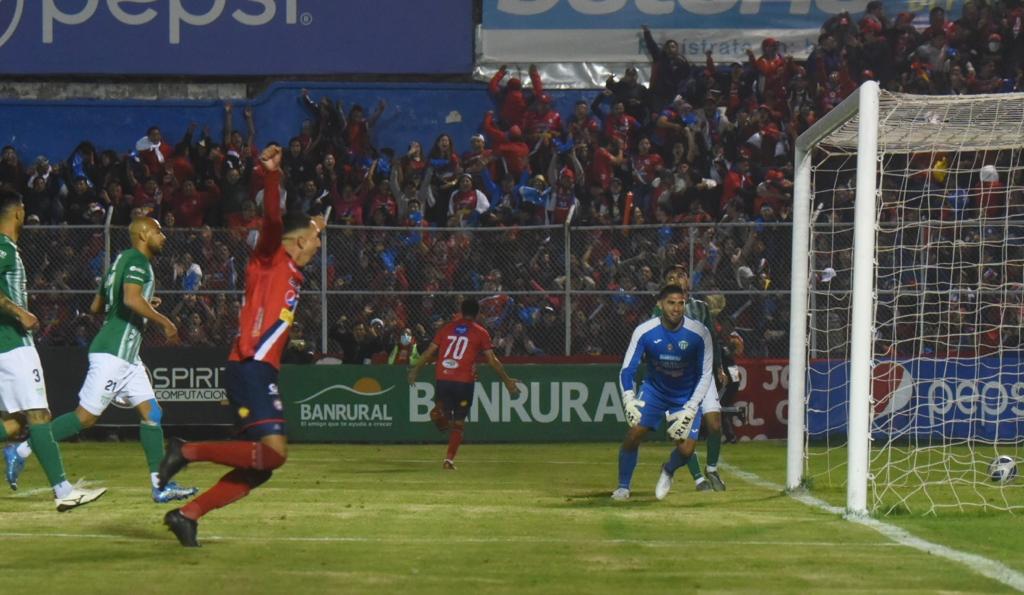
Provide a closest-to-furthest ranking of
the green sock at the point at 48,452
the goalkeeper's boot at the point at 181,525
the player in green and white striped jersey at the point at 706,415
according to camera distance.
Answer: the goalkeeper's boot at the point at 181,525 → the green sock at the point at 48,452 → the player in green and white striped jersey at the point at 706,415

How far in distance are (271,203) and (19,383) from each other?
445 centimetres

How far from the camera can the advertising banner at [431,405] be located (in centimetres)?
2116

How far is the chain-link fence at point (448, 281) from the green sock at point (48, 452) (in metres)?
9.28

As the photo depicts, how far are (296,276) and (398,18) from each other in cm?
2085

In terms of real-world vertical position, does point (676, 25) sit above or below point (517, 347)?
above

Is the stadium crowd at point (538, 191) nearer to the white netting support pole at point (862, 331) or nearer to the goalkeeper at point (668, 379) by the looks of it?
the goalkeeper at point (668, 379)

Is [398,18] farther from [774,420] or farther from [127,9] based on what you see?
[774,420]

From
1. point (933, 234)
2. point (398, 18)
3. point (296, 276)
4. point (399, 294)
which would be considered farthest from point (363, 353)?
point (296, 276)

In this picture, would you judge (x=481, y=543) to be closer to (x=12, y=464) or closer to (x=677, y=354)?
(x=677, y=354)

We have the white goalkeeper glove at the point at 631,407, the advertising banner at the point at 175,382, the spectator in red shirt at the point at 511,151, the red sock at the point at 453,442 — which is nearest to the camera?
the white goalkeeper glove at the point at 631,407

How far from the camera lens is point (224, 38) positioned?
29.1 meters

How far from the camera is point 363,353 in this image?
21.3 meters

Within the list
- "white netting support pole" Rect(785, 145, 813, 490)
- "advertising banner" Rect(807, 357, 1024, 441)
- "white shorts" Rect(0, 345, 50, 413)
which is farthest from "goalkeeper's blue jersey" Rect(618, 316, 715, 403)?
"advertising banner" Rect(807, 357, 1024, 441)

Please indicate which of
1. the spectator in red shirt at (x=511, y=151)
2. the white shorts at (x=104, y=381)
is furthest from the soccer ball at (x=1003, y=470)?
the spectator in red shirt at (x=511, y=151)
